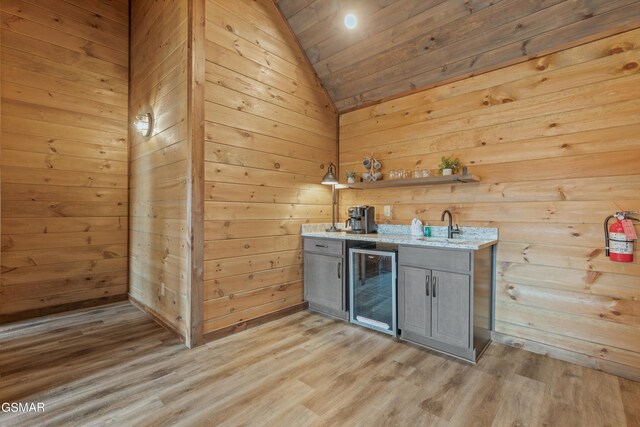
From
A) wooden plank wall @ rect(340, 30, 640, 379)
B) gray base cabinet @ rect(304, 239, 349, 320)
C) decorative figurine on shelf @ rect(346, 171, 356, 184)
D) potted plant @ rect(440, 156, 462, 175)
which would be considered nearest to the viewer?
wooden plank wall @ rect(340, 30, 640, 379)

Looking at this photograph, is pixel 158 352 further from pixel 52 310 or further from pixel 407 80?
pixel 407 80

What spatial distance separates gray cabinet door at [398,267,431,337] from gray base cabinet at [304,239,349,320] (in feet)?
2.11

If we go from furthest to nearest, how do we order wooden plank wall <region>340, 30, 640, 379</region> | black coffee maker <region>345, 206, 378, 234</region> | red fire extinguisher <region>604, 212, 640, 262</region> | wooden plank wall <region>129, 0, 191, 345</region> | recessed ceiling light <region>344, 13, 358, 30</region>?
black coffee maker <region>345, 206, 378, 234</region>, recessed ceiling light <region>344, 13, 358, 30</region>, wooden plank wall <region>129, 0, 191, 345</region>, wooden plank wall <region>340, 30, 640, 379</region>, red fire extinguisher <region>604, 212, 640, 262</region>

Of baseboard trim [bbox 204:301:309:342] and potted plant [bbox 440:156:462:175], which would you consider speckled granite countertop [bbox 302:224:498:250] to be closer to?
potted plant [bbox 440:156:462:175]

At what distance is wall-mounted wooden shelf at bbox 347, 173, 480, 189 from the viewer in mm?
2672

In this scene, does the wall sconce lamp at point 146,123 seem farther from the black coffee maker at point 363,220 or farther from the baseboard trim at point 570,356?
the baseboard trim at point 570,356

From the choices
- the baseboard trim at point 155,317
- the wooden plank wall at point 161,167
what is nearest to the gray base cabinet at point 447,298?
the wooden plank wall at point 161,167

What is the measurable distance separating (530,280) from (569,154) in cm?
104

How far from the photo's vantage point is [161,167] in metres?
2.95

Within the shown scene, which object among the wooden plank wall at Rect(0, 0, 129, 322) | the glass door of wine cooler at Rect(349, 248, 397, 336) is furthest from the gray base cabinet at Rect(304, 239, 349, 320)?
the wooden plank wall at Rect(0, 0, 129, 322)

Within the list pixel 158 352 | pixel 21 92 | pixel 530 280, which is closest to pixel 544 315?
pixel 530 280

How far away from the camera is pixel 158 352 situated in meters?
2.40

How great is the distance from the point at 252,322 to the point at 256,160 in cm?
157

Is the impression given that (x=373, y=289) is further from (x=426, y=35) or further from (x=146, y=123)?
(x=146, y=123)
